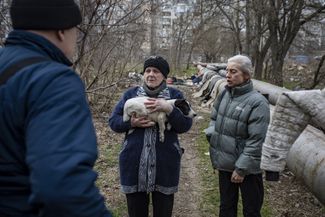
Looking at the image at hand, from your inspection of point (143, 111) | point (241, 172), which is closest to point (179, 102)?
point (143, 111)

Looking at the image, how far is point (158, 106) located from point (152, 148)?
39 cm

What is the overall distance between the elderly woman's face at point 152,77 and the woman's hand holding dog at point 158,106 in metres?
0.22

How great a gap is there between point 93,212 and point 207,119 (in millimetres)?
10945

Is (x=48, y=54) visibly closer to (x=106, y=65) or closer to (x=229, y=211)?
(x=229, y=211)

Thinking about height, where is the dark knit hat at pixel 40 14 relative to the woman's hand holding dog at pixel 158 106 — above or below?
above

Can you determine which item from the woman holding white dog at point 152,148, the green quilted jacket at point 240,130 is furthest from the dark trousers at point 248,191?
the woman holding white dog at point 152,148

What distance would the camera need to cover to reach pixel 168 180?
3.79 m

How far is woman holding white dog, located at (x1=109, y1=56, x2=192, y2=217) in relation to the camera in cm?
372

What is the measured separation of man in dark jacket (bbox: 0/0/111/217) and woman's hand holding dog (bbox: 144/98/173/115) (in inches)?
77.2

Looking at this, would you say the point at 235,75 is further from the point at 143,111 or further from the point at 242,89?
the point at 143,111

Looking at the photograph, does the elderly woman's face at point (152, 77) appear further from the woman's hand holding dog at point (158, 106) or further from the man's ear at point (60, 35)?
the man's ear at point (60, 35)

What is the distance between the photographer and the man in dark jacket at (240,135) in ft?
13.0

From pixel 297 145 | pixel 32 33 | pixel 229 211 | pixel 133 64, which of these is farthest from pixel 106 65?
pixel 32 33

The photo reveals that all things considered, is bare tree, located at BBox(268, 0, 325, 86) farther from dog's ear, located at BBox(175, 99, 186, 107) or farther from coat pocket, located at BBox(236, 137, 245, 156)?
dog's ear, located at BBox(175, 99, 186, 107)
